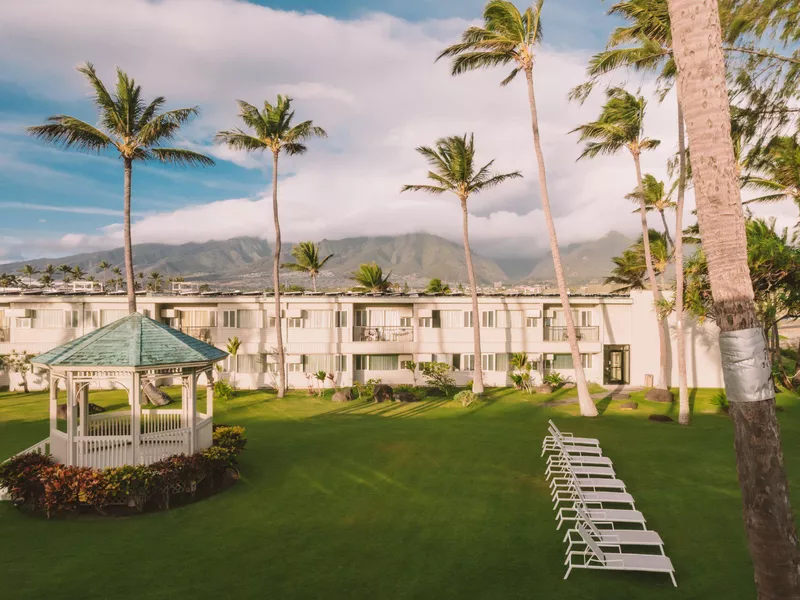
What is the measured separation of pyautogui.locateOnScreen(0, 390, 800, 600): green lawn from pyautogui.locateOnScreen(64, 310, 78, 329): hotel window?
44.4 feet

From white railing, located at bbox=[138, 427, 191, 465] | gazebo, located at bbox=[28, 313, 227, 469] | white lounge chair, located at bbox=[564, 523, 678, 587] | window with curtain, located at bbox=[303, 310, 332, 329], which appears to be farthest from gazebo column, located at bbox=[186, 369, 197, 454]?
window with curtain, located at bbox=[303, 310, 332, 329]

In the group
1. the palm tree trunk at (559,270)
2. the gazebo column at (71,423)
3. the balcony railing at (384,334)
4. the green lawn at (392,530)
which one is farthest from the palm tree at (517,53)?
the gazebo column at (71,423)

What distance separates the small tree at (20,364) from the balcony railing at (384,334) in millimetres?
19087

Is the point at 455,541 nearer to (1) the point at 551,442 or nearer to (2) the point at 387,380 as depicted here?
(1) the point at 551,442

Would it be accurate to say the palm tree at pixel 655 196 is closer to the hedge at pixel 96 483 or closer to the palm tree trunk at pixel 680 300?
the palm tree trunk at pixel 680 300

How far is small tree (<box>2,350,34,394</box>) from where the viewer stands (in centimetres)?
2823

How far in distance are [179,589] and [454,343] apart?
24427mm

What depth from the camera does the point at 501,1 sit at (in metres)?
20.8

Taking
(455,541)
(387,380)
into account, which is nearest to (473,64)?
(387,380)

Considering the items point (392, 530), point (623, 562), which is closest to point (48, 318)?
point (392, 530)

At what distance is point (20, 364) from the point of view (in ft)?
92.3

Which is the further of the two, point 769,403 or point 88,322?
point 88,322

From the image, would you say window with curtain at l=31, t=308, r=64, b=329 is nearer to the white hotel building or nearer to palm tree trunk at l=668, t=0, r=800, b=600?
the white hotel building

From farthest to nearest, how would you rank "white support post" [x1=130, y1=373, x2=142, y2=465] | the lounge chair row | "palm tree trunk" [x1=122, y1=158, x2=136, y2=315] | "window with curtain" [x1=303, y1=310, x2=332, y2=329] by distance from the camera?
"window with curtain" [x1=303, y1=310, x2=332, y2=329] → "palm tree trunk" [x1=122, y1=158, x2=136, y2=315] → "white support post" [x1=130, y1=373, x2=142, y2=465] → the lounge chair row
